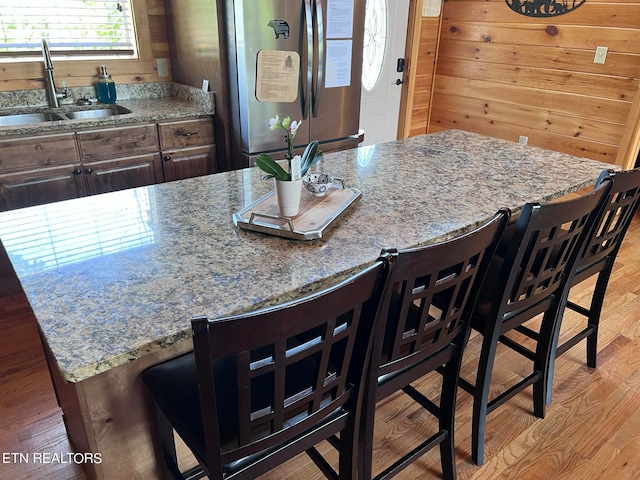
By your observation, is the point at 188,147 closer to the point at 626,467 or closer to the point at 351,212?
the point at 351,212

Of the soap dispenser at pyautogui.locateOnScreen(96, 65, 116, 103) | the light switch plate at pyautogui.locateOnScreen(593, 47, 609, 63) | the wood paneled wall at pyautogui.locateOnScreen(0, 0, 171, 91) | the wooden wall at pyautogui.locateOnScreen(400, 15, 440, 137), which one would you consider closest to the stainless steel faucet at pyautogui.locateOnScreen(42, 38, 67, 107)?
the wood paneled wall at pyautogui.locateOnScreen(0, 0, 171, 91)

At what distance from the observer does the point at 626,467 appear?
69.0 inches

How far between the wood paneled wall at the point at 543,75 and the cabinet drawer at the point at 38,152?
11.1 ft

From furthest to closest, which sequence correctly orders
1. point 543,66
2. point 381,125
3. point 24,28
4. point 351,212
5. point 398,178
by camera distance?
point 381,125 < point 543,66 < point 24,28 < point 398,178 < point 351,212

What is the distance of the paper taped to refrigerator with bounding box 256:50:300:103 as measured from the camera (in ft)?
9.59

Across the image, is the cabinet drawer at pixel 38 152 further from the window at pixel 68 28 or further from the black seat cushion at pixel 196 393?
the black seat cushion at pixel 196 393

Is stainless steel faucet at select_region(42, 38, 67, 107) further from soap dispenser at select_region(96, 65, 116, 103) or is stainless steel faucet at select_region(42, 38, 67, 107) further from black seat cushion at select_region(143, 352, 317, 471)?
black seat cushion at select_region(143, 352, 317, 471)

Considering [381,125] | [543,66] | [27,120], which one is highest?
[543,66]

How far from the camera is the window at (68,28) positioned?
9.55 feet

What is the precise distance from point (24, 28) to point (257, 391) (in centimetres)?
297

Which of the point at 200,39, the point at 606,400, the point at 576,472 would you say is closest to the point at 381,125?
the point at 200,39

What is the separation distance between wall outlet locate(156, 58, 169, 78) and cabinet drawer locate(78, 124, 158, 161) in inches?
29.8

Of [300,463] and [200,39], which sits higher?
[200,39]

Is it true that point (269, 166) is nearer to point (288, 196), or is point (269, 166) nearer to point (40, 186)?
point (288, 196)
